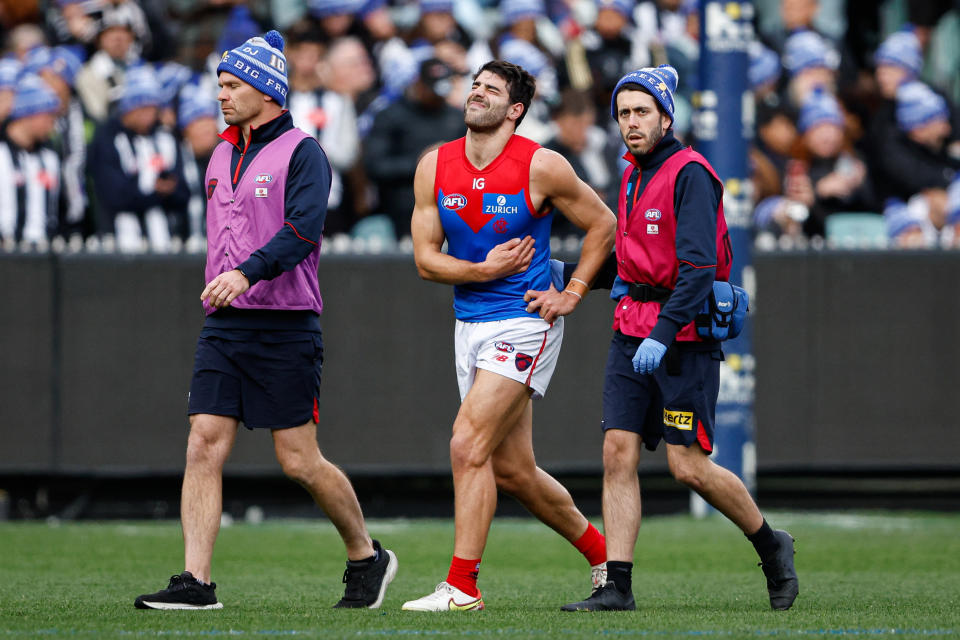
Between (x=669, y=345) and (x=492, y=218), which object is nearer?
(x=669, y=345)

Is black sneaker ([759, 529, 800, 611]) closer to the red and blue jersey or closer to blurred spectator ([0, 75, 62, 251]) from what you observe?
the red and blue jersey

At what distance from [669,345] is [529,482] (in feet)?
3.45

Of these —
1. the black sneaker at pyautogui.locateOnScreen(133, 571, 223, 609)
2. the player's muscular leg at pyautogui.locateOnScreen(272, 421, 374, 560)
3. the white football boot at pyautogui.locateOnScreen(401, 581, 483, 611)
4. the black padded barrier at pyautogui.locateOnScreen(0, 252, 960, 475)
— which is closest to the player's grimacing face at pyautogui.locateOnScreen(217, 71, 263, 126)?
the player's muscular leg at pyautogui.locateOnScreen(272, 421, 374, 560)

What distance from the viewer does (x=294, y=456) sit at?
7.23 metres

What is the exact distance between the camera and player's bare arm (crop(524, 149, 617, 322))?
7.32m

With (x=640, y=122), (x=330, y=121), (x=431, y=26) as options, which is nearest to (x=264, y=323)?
(x=640, y=122)

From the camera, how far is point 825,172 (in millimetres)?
15305

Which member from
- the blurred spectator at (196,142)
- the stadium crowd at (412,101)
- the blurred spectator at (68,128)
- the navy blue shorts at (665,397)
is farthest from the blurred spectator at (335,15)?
the navy blue shorts at (665,397)

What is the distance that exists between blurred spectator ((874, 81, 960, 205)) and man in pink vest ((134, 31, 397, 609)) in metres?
9.33

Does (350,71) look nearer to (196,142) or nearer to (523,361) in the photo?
(196,142)

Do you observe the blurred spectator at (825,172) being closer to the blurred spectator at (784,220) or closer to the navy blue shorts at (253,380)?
the blurred spectator at (784,220)

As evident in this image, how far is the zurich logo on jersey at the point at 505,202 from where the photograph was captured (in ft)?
24.0

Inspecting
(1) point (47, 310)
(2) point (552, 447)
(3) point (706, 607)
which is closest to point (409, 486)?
(2) point (552, 447)

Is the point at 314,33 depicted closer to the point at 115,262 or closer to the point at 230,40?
the point at 230,40
